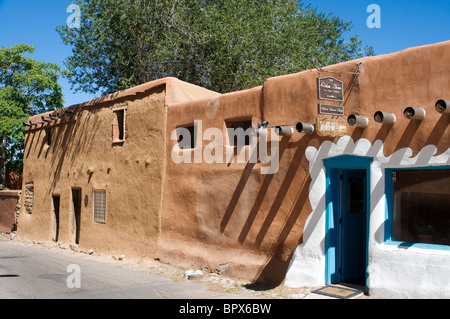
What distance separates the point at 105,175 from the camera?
46.5 feet

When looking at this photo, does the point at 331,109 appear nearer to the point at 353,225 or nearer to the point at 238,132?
the point at 353,225

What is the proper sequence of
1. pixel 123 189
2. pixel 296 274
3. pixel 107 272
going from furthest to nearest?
pixel 123 189
pixel 107 272
pixel 296 274

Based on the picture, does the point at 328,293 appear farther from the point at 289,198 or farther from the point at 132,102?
the point at 132,102

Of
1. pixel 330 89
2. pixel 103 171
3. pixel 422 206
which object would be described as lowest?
pixel 422 206

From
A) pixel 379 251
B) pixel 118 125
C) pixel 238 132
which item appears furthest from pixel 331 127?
pixel 118 125

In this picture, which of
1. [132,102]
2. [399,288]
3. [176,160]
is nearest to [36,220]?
[132,102]

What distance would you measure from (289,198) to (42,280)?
5926 mm

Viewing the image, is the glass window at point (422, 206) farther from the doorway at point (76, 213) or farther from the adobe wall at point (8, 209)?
the adobe wall at point (8, 209)

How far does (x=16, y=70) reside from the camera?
24.6m

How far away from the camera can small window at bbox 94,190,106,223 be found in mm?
14141

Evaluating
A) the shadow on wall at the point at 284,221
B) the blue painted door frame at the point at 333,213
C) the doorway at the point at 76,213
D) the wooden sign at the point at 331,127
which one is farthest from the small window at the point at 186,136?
the doorway at the point at 76,213

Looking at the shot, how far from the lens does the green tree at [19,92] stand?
23406mm

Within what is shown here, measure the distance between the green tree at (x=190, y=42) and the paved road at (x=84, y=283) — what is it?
10.8m

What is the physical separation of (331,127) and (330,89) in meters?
A: 0.77
